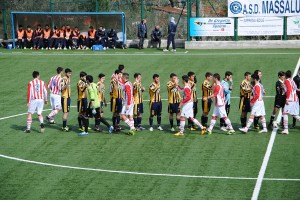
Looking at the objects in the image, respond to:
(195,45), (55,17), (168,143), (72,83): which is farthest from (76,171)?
(55,17)

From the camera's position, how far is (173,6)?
47.2 metres

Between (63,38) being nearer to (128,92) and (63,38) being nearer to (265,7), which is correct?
(265,7)

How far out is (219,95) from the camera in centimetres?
2345

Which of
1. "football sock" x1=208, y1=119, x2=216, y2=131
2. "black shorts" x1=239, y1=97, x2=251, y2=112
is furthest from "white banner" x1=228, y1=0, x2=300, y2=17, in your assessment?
"football sock" x1=208, y1=119, x2=216, y2=131

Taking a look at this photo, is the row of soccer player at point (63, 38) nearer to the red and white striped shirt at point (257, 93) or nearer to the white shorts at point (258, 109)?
the red and white striped shirt at point (257, 93)

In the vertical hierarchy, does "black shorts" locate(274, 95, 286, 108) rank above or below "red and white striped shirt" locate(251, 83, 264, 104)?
below

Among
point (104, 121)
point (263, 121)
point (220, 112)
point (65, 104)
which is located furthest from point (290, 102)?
point (65, 104)

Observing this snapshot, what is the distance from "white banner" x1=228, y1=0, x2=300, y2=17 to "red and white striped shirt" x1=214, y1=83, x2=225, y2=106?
1927cm

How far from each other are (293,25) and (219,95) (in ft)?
65.6

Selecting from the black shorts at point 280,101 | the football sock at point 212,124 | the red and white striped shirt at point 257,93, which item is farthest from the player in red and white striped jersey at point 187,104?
the black shorts at point 280,101

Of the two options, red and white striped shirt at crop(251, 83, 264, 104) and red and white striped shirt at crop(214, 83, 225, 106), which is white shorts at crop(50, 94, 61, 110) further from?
red and white striped shirt at crop(251, 83, 264, 104)

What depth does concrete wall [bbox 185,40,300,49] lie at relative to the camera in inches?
1650

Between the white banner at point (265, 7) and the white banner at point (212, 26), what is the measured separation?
89 centimetres

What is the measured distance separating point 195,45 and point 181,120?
1992cm
